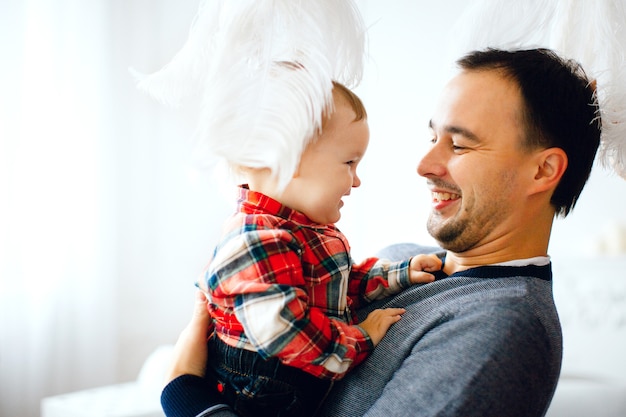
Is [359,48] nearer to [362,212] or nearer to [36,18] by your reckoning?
[36,18]

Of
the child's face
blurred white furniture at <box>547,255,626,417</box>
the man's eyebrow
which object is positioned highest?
the man's eyebrow

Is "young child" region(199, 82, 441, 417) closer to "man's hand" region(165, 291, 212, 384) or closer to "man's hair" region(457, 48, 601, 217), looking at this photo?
"man's hand" region(165, 291, 212, 384)

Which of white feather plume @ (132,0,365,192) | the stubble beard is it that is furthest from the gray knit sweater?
white feather plume @ (132,0,365,192)

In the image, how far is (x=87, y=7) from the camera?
10.7 ft

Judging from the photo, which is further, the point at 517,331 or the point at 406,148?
the point at 406,148

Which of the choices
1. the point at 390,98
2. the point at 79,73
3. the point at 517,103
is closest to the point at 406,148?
the point at 390,98

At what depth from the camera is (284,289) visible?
1.10 metres

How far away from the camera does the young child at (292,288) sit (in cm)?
111

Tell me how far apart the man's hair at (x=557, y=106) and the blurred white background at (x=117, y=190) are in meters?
1.35

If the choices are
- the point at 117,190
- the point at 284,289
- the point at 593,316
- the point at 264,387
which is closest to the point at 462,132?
the point at 284,289

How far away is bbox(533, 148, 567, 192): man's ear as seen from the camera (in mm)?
1374

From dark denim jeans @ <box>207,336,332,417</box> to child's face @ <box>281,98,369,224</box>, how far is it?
0.98 feet

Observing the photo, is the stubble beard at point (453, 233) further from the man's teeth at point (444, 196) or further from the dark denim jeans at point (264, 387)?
the dark denim jeans at point (264, 387)

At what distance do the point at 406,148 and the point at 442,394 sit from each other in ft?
8.77
